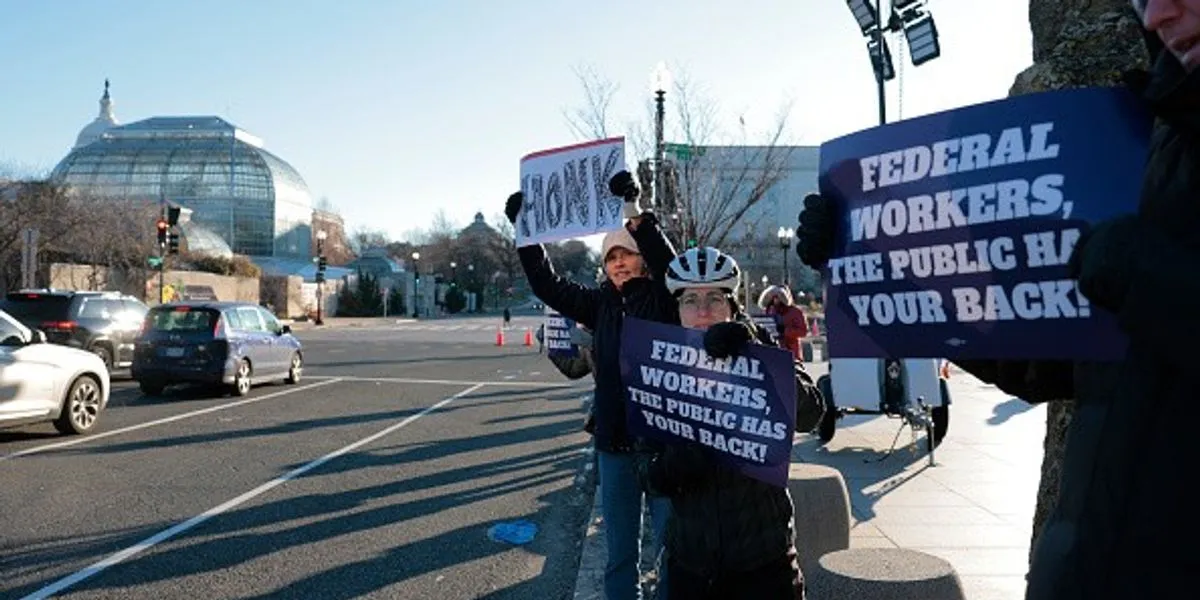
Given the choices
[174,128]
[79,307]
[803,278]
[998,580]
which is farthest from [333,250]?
[998,580]

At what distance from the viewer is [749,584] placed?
2871 millimetres

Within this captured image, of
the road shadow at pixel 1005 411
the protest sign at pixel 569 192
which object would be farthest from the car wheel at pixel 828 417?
the protest sign at pixel 569 192

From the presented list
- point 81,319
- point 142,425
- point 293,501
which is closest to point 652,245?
point 293,501

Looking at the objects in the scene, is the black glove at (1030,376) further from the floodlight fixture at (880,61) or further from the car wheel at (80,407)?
the floodlight fixture at (880,61)

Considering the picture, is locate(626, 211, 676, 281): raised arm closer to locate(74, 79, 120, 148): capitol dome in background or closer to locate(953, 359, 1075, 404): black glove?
locate(953, 359, 1075, 404): black glove

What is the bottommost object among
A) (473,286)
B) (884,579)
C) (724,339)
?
(884,579)

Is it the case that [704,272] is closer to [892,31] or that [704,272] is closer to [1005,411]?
[1005,411]

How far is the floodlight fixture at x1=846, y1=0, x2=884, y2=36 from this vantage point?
14.8m

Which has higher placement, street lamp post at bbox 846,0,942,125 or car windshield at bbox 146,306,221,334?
street lamp post at bbox 846,0,942,125

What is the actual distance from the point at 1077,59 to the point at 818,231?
1241 mm

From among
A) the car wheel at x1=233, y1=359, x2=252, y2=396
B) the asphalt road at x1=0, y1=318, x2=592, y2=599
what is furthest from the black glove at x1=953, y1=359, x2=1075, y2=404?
the car wheel at x1=233, y1=359, x2=252, y2=396

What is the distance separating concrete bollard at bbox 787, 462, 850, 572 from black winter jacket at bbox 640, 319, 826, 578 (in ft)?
7.41

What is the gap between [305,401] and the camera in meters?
15.6

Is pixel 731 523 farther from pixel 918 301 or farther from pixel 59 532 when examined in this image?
pixel 59 532
